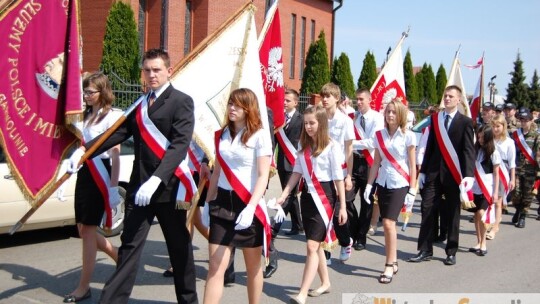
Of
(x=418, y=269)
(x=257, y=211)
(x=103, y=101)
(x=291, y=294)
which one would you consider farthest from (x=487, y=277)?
(x=103, y=101)

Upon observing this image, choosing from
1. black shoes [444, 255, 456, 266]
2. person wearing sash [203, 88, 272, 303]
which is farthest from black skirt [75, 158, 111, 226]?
black shoes [444, 255, 456, 266]

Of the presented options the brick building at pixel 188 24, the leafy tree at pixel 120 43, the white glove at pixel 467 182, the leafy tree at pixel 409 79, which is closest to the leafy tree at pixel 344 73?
the brick building at pixel 188 24

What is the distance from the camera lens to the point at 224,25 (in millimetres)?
5836

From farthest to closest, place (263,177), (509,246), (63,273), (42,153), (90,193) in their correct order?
(509,246)
(63,273)
(90,193)
(42,153)
(263,177)

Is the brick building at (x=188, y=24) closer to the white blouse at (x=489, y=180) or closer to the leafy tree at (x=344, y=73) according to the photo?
the leafy tree at (x=344, y=73)

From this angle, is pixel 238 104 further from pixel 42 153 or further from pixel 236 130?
pixel 42 153

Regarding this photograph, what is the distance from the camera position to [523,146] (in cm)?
1085

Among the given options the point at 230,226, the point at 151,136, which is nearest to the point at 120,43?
the point at 151,136

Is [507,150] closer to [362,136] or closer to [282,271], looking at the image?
[362,136]

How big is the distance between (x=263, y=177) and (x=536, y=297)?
3.24 m

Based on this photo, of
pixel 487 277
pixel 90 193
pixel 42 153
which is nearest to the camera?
pixel 42 153

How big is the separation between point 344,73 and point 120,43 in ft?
46.9

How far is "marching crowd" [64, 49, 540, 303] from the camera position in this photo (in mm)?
4602

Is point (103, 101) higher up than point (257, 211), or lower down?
higher up
